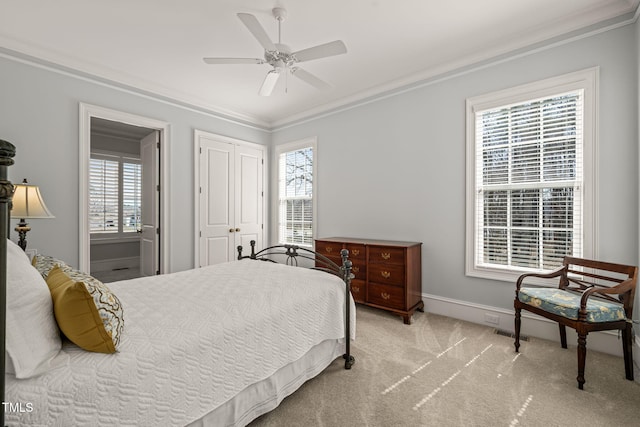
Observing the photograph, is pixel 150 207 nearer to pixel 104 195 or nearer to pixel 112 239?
pixel 104 195

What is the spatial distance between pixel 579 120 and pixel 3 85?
5.43m

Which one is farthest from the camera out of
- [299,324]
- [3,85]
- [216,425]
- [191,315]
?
[3,85]

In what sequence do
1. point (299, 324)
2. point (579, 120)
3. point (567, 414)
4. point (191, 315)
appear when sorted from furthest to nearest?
1. point (579, 120)
2. point (299, 324)
3. point (567, 414)
4. point (191, 315)

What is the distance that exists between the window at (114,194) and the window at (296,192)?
3247 millimetres

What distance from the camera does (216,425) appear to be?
1468mm

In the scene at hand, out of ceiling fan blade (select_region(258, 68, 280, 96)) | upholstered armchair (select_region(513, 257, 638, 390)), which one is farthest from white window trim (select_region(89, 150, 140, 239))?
upholstered armchair (select_region(513, 257, 638, 390))

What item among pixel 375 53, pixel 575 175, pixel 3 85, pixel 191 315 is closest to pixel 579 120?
pixel 575 175

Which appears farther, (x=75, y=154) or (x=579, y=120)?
(x=75, y=154)

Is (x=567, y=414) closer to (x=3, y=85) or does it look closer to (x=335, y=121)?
(x=335, y=121)

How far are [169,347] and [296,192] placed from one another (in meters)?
3.99

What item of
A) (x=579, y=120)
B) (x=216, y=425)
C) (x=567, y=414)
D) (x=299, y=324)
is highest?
(x=579, y=120)

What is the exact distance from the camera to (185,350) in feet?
4.33

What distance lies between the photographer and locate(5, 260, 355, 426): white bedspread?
3.39ft

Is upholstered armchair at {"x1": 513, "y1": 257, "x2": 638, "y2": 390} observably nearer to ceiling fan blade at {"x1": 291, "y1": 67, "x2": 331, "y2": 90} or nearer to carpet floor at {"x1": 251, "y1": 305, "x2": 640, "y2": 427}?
carpet floor at {"x1": 251, "y1": 305, "x2": 640, "y2": 427}
